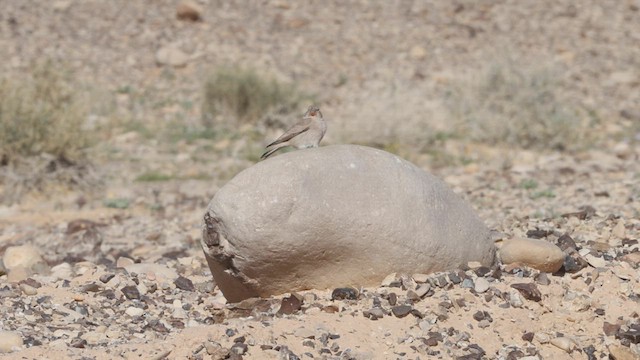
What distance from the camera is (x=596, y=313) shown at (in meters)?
6.15

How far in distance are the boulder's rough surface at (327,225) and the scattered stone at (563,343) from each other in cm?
74

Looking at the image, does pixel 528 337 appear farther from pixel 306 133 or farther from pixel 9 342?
pixel 9 342

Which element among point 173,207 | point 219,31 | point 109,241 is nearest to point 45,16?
point 219,31

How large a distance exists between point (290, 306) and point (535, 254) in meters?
1.56

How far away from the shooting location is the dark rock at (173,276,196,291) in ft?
23.0

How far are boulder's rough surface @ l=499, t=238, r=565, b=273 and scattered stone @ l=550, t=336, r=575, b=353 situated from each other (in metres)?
0.69

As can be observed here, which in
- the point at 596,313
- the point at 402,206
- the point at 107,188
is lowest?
the point at 107,188

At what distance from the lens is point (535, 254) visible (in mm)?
6457

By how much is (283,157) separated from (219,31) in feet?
38.3

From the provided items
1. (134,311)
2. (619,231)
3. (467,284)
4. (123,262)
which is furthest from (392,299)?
(123,262)

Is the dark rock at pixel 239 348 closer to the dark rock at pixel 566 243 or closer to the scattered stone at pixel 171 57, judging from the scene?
the dark rock at pixel 566 243

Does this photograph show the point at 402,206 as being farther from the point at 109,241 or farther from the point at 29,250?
the point at 109,241

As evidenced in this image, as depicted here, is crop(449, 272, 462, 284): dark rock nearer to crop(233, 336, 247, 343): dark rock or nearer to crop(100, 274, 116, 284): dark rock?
crop(233, 336, 247, 343): dark rock

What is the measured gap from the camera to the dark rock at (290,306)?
5941 mm
